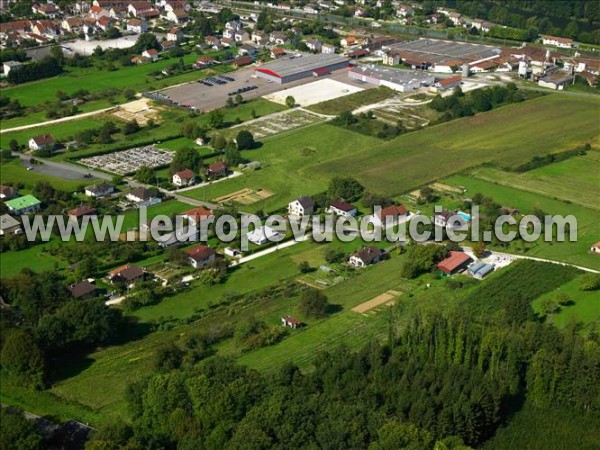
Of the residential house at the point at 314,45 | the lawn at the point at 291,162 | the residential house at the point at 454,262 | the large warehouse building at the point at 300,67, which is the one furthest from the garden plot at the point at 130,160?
the residential house at the point at 314,45

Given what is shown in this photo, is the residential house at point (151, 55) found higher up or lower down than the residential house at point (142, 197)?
higher up

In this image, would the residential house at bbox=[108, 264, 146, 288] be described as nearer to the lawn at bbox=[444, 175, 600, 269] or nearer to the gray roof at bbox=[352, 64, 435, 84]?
the lawn at bbox=[444, 175, 600, 269]

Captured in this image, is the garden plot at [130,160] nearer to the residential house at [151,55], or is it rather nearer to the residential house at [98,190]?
the residential house at [98,190]

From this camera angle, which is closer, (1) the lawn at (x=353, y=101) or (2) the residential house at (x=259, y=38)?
(1) the lawn at (x=353, y=101)

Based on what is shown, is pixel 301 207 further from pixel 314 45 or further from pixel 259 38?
pixel 259 38

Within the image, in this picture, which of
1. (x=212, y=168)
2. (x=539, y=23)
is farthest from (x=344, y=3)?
(x=212, y=168)

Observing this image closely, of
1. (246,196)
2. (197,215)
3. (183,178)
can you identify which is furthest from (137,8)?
(197,215)

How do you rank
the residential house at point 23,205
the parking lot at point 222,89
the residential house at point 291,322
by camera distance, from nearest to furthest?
the residential house at point 291,322 → the residential house at point 23,205 → the parking lot at point 222,89
